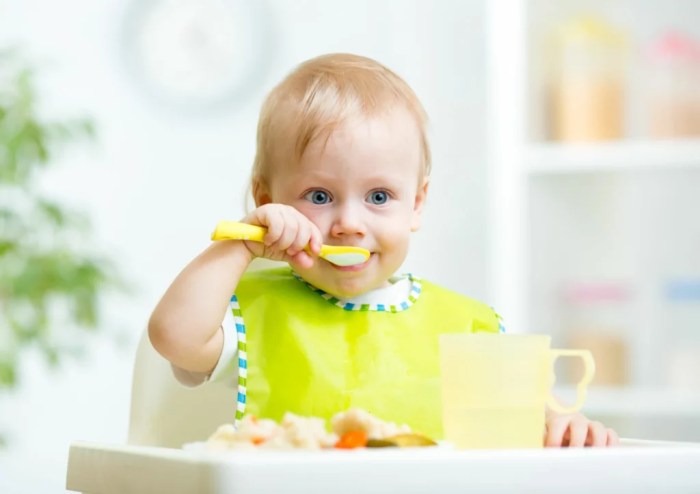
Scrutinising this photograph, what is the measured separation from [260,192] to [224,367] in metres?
0.20

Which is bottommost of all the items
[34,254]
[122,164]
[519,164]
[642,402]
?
[642,402]

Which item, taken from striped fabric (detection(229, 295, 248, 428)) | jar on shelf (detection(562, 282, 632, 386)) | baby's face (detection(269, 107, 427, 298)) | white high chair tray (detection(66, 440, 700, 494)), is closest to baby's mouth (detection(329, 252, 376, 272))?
baby's face (detection(269, 107, 427, 298))

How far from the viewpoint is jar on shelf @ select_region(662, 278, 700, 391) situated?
271 centimetres

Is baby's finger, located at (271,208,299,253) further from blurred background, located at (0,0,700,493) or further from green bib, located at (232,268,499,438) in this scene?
blurred background, located at (0,0,700,493)

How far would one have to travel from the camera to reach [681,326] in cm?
275

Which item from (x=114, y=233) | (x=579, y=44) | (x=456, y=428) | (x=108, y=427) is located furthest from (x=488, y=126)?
(x=456, y=428)

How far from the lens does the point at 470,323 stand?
1.15m

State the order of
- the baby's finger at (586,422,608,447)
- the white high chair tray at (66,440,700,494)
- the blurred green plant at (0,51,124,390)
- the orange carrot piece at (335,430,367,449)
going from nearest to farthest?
the white high chair tray at (66,440,700,494) < the orange carrot piece at (335,430,367,449) < the baby's finger at (586,422,608,447) < the blurred green plant at (0,51,124,390)

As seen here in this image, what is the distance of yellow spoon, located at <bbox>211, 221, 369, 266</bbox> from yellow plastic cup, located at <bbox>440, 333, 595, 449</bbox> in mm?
203

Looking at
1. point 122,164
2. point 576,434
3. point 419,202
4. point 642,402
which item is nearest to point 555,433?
point 576,434

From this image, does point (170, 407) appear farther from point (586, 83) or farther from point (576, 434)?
point (586, 83)

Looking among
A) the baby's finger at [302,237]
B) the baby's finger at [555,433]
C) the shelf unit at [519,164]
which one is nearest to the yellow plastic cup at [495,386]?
the baby's finger at [555,433]

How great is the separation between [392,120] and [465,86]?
2.12m

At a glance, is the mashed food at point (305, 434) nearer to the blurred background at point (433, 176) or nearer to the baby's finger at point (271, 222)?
the baby's finger at point (271, 222)
